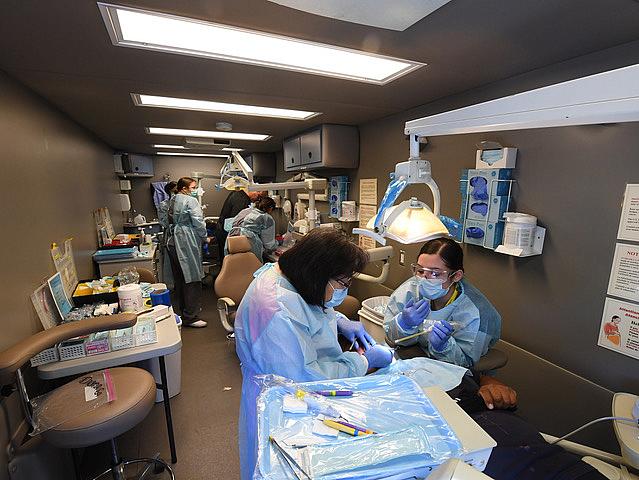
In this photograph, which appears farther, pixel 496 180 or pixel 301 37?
pixel 496 180

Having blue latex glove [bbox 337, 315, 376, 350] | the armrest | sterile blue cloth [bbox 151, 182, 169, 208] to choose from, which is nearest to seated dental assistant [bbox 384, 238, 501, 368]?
blue latex glove [bbox 337, 315, 376, 350]

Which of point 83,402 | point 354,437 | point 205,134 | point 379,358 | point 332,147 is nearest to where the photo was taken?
point 354,437

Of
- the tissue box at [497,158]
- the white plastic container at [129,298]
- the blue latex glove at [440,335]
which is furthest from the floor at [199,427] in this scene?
the tissue box at [497,158]

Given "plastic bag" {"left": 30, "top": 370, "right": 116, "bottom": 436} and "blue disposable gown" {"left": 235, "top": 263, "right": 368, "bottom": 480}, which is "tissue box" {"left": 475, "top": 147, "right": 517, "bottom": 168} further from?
"plastic bag" {"left": 30, "top": 370, "right": 116, "bottom": 436}

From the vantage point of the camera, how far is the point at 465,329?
1.51 m

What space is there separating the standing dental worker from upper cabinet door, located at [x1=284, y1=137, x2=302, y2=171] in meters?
1.18

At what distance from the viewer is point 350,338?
65.2 inches

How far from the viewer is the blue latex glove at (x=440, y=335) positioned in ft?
4.66

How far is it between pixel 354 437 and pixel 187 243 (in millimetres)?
3398

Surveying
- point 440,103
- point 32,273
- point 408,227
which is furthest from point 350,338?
point 32,273

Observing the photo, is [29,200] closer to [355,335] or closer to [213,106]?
[213,106]

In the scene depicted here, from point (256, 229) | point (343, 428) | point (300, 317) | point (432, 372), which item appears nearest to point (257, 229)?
point (256, 229)

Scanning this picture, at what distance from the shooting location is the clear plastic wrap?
496 millimetres

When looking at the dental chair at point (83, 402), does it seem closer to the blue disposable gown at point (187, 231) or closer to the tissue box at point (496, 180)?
the tissue box at point (496, 180)
